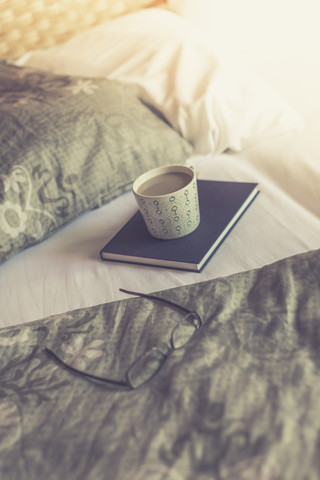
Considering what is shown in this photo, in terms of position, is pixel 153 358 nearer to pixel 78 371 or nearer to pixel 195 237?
pixel 78 371

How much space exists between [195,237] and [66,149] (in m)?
0.26

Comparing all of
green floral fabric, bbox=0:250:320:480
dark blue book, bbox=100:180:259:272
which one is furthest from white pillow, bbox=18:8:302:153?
green floral fabric, bbox=0:250:320:480

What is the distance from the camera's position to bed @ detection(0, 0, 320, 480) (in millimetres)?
359

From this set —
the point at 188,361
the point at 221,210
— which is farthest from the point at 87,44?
the point at 188,361

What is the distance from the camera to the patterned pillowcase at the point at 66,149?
69 centimetres

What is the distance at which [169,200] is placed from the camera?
597 millimetres

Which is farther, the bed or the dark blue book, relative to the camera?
the dark blue book

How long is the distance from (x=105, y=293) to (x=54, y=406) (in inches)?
7.1

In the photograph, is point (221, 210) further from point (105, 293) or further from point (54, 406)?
point (54, 406)

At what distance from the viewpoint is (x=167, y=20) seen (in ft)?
3.28

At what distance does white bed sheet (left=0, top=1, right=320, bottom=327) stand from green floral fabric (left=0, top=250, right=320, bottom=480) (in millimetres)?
54

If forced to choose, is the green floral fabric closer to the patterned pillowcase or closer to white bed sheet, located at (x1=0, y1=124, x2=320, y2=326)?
white bed sheet, located at (x1=0, y1=124, x2=320, y2=326)

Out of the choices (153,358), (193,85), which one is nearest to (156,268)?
(153,358)

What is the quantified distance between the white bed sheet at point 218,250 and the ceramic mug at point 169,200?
55 mm
